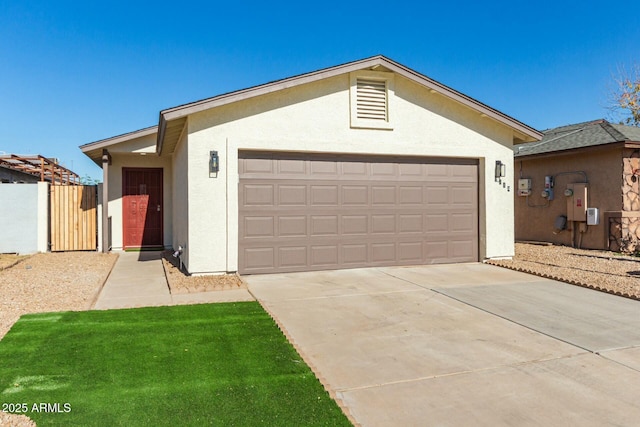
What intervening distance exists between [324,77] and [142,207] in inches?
310

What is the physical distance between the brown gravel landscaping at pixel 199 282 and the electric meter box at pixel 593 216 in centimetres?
1053

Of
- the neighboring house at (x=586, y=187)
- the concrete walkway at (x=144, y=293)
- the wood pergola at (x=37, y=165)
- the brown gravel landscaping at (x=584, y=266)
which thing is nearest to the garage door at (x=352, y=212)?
the brown gravel landscaping at (x=584, y=266)

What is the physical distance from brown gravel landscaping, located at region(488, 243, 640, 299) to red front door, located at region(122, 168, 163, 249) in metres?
9.92

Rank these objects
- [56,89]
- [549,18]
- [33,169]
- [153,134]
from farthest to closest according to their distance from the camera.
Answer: [33,169] < [56,89] < [549,18] < [153,134]

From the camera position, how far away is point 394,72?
929cm

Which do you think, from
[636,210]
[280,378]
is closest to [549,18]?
[636,210]

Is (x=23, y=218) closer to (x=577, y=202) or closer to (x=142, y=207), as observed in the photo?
(x=142, y=207)

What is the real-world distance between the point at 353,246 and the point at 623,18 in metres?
17.3

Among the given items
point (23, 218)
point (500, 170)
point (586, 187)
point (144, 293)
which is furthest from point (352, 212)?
point (23, 218)

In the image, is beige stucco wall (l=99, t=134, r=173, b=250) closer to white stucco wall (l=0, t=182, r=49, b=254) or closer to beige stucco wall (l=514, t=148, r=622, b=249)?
white stucco wall (l=0, t=182, r=49, b=254)

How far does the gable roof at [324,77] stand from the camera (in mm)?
8047

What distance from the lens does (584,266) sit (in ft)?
32.1

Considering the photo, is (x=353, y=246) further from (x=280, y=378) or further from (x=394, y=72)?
(x=280, y=378)

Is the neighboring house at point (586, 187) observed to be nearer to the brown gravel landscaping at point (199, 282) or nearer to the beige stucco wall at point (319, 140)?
the beige stucco wall at point (319, 140)
